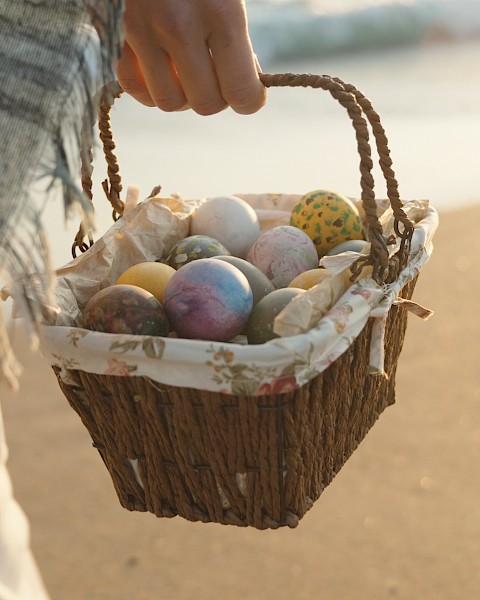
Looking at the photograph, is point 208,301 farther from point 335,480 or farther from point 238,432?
point 335,480

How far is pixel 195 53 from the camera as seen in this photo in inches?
48.9

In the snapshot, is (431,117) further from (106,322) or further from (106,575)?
→ (106,322)

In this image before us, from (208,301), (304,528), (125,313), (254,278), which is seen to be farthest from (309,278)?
(304,528)

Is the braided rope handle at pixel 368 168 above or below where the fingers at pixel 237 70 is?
below

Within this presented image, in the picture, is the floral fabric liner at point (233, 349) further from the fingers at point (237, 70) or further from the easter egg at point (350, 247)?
the fingers at point (237, 70)

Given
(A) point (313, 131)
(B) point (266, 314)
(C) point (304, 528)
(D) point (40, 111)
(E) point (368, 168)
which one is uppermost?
(D) point (40, 111)

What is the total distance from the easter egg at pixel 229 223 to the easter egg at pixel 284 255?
9 centimetres

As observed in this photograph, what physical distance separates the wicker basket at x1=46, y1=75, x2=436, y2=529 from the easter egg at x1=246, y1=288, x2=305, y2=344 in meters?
0.12

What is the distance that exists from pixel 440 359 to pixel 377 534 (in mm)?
873

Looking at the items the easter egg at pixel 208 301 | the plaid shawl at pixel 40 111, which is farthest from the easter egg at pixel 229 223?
the plaid shawl at pixel 40 111

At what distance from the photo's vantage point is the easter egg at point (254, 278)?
153cm

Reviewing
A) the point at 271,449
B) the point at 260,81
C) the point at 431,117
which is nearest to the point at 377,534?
the point at 271,449

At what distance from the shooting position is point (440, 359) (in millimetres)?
2961

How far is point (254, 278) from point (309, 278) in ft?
0.32
